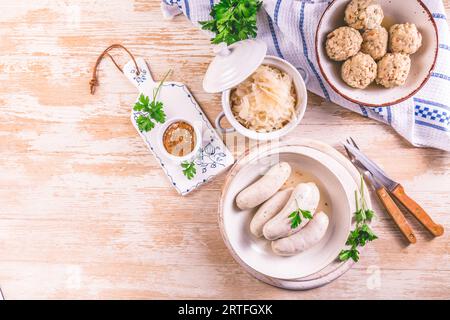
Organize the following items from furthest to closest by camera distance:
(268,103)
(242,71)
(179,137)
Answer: (179,137) < (268,103) < (242,71)

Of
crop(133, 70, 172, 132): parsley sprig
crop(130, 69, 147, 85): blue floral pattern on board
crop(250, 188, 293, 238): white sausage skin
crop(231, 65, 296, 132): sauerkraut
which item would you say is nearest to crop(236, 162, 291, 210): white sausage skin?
crop(250, 188, 293, 238): white sausage skin

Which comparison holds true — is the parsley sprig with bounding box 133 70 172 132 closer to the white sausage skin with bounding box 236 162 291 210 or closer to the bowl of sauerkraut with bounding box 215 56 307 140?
the bowl of sauerkraut with bounding box 215 56 307 140

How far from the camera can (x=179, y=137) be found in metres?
1.31

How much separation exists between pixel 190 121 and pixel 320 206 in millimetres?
496

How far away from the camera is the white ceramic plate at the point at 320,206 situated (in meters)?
1.21

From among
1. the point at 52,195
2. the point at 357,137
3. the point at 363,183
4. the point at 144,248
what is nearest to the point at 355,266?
the point at 363,183

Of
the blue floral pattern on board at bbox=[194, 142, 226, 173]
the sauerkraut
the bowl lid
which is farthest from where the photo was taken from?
the blue floral pattern on board at bbox=[194, 142, 226, 173]

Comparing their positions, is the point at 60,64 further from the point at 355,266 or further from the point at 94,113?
the point at 355,266

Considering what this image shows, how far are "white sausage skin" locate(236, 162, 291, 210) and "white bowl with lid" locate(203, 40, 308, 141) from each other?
0.10 meters

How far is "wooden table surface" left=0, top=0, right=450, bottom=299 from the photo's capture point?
1331 mm

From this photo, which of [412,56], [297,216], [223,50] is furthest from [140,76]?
[412,56]

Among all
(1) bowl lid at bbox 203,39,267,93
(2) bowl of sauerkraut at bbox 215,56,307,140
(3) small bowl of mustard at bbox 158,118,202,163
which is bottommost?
(3) small bowl of mustard at bbox 158,118,202,163

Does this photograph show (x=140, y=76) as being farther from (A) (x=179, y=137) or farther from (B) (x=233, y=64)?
(B) (x=233, y=64)

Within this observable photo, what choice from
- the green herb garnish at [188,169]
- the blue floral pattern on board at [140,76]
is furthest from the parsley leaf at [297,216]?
the blue floral pattern on board at [140,76]
